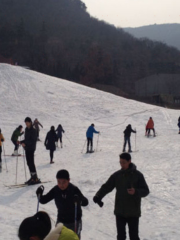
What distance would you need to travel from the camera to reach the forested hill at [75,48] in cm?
8094

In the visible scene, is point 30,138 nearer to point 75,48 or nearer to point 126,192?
point 126,192

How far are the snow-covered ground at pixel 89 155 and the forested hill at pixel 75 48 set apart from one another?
104 ft

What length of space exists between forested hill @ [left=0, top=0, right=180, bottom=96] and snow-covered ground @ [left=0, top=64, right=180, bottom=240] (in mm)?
31739

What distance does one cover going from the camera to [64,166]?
1198 cm

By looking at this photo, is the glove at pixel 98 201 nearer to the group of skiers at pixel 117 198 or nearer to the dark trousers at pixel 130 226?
the group of skiers at pixel 117 198

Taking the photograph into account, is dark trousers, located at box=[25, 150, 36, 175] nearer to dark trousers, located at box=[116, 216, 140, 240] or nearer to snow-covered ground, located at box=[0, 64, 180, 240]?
snow-covered ground, located at box=[0, 64, 180, 240]

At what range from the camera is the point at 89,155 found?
14.9m

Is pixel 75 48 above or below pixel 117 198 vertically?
above

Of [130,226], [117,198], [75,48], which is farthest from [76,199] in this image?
[75,48]

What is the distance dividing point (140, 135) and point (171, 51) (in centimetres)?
11291

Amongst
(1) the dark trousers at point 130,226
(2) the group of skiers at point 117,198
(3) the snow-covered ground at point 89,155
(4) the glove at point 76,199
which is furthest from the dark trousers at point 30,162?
(4) the glove at point 76,199

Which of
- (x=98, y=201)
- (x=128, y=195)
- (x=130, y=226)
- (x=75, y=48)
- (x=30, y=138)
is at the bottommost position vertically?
(x=130, y=226)

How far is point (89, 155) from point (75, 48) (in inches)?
4277

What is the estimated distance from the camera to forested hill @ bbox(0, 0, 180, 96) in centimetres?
8094
